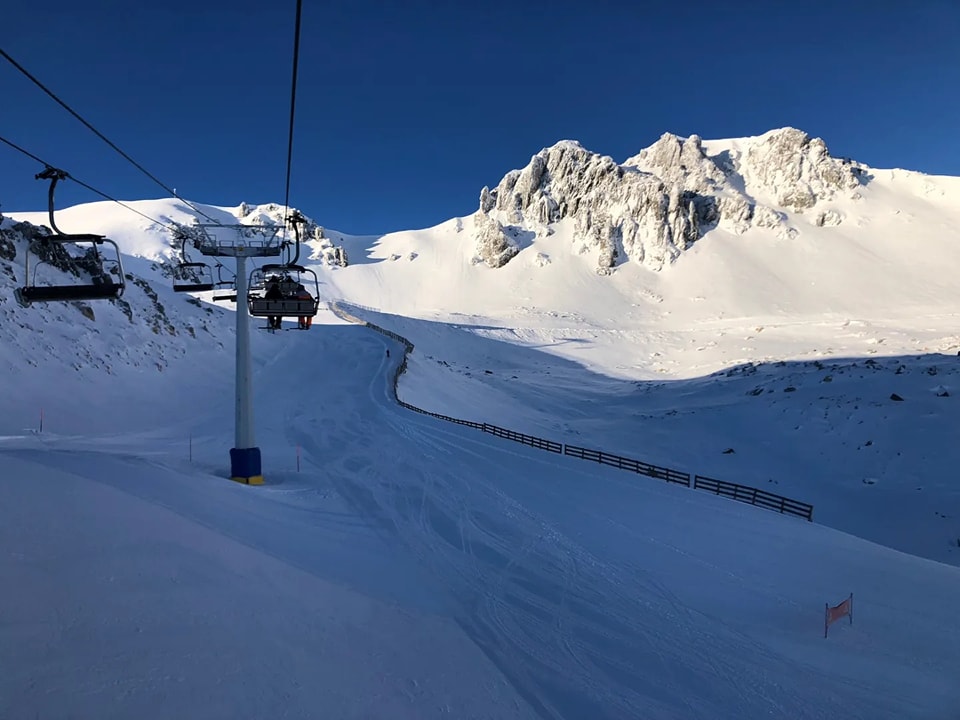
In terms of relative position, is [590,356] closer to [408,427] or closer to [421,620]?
[408,427]

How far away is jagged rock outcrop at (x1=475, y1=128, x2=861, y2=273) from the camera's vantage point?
411 feet

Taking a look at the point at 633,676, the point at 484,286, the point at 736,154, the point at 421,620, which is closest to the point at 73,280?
the point at 421,620

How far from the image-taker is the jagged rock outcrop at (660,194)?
125m

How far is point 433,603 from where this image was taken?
8195 millimetres

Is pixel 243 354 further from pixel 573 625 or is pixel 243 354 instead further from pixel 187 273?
pixel 573 625

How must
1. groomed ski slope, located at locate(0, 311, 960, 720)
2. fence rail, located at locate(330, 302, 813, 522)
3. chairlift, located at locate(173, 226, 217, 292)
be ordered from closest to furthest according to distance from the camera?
groomed ski slope, located at locate(0, 311, 960, 720), chairlift, located at locate(173, 226, 217, 292), fence rail, located at locate(330, 302, 813, 522)

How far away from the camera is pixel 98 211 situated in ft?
487

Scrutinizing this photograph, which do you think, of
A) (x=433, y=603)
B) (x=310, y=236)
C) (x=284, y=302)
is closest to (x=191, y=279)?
(x=284, y=302)

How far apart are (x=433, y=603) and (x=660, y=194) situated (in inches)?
5215

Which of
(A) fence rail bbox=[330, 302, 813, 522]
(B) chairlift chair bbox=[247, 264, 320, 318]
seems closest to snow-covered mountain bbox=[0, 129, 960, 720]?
(A) fence rail bbox=[330, 302, 813, 522]

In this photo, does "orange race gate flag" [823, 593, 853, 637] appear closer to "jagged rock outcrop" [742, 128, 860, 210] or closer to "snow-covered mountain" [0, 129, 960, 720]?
"snow-covered mountain" [0, 129, 960, 720]

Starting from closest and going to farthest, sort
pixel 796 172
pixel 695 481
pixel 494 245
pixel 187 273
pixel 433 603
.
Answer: pixel 433 603 → pixel 695 481 → pixel 187 273 → pixel 494 245 → pixel 796 172

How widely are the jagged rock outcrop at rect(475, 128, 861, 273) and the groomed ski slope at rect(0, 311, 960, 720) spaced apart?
4490 inches

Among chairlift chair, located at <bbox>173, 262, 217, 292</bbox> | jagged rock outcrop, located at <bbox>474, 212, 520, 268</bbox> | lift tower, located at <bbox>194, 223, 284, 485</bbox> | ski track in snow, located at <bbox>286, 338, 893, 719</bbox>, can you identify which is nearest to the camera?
ski track in snow, located at <bbox>286, 338, 893, 719</bbox>
